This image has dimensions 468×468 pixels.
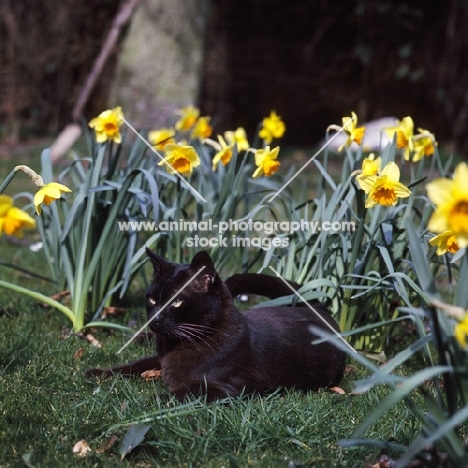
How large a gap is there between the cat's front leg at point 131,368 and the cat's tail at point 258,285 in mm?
391

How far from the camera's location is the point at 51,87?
1095cm

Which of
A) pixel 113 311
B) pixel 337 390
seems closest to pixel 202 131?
pixel 113 311

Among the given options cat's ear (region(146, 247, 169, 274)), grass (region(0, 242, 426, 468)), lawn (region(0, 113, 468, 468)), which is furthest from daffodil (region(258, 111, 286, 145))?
grass (region(0, 242, 426, 468))

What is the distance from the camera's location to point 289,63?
1149 centimetres

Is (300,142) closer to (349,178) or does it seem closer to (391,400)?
(349,178)

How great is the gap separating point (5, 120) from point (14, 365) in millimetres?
8672

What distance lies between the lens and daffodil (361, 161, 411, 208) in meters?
2.57

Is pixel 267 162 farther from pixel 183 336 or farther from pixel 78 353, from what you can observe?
pixel 78 353

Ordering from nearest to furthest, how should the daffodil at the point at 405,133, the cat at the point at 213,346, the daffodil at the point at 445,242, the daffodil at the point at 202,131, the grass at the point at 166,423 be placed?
1. the grass at the point at 166,423
2. the daffodil at the point at 445,242
3. the cat at the point at 213,346
4. the daffodil at the point at 405,133
5. the daffodil at the point at 202,131

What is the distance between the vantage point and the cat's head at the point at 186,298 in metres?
2.49

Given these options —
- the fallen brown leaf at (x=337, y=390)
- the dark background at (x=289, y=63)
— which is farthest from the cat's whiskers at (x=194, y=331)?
the dark background at (x=289, y=63)

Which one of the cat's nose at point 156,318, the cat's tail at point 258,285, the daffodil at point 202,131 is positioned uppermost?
the daffodil at point 202,131

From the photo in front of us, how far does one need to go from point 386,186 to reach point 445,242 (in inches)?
18.3

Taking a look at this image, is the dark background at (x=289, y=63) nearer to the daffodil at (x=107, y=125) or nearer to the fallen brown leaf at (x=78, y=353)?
the daffodil at (x=107, y=125)
